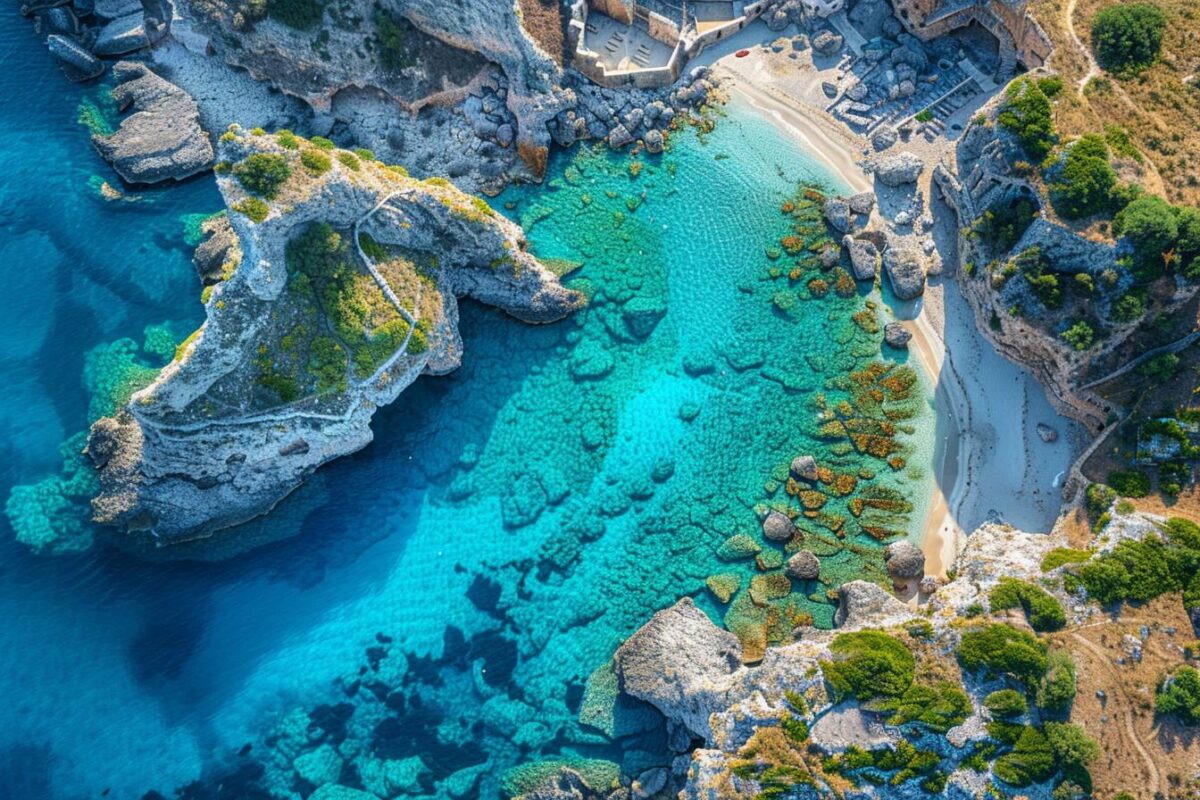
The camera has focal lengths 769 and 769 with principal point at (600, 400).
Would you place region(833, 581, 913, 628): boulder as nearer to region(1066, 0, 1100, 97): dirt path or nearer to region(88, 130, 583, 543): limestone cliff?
region(88, 130, 583, 543): limestone cliff

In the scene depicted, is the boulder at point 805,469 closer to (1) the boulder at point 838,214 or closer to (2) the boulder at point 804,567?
(2) the boulder at point 804,567

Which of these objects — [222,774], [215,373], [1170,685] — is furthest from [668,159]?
[222,774]

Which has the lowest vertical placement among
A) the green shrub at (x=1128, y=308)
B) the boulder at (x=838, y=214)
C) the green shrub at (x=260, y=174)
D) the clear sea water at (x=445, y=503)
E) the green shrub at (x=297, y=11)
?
the clear sea water at (x=445, y=503)

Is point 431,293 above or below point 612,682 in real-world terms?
above

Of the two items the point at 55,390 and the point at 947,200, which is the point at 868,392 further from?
the point at 55,390

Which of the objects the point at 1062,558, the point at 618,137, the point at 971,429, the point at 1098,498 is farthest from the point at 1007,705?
the point at 618,137

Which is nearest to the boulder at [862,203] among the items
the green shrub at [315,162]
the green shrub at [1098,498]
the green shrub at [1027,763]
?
the green shrub at [1098,498]
